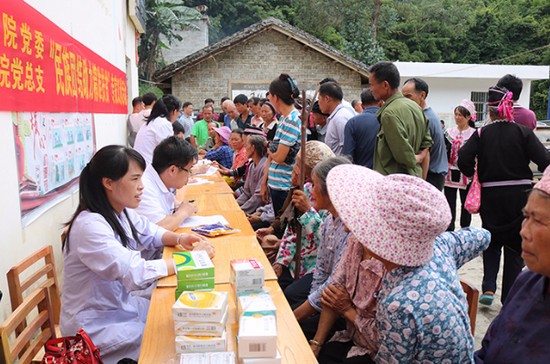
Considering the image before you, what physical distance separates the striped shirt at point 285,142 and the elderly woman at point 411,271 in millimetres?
2015

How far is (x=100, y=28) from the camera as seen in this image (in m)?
5.09

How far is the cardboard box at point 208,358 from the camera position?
3.76ft

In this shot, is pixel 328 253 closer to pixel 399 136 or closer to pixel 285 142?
pixel 399 136

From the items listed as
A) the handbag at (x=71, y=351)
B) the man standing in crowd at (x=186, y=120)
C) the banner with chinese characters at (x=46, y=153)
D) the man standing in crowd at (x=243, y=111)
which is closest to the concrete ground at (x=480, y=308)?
the handbag at (x=71, y=351)

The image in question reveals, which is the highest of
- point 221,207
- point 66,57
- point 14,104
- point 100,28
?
point 100,28

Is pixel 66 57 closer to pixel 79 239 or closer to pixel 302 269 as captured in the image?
pixel 79 239

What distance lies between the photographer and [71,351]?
1355 millimetres

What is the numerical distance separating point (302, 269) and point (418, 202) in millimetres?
1389

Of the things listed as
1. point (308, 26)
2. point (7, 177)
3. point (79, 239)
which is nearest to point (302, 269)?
point (79, 239)

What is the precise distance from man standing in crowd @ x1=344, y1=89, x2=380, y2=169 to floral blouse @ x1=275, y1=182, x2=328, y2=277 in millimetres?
1018

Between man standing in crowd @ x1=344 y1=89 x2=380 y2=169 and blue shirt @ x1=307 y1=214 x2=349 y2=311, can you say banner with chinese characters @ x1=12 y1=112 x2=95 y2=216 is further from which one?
man standing in crowd @ x1=344 y1=89 x2=380 y2=169

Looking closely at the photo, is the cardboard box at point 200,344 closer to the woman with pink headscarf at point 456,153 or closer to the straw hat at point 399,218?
the straw hat at point 399,218

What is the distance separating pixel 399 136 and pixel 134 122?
492 centimetres

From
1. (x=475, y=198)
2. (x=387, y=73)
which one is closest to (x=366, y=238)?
(x=387, y=73)
